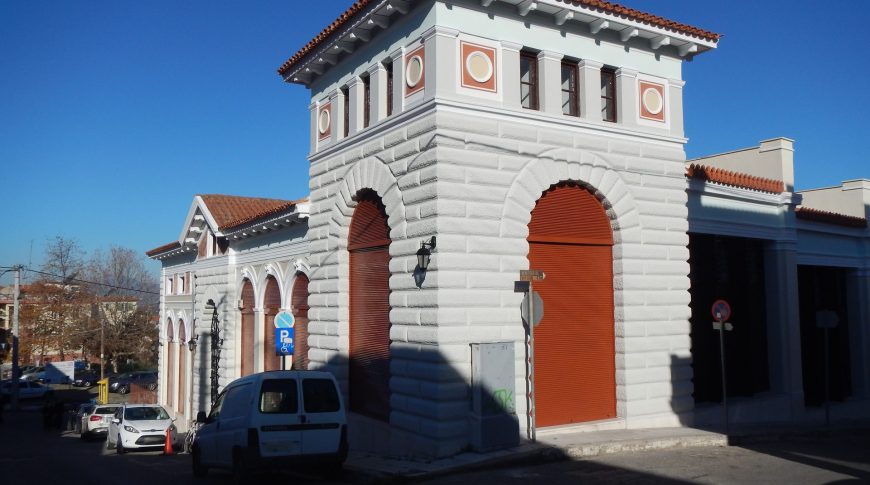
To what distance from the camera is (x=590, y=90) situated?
1391 centimetres

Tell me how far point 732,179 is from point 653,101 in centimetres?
435

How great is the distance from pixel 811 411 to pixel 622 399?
31.6ft

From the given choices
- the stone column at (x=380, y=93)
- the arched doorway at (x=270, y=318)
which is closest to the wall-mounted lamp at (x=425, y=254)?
the stone column at (x=380, y=93)

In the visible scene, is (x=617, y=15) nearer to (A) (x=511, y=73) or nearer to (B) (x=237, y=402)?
(A) (x=511, y=73)

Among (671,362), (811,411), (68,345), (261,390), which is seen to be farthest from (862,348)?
(68,345)

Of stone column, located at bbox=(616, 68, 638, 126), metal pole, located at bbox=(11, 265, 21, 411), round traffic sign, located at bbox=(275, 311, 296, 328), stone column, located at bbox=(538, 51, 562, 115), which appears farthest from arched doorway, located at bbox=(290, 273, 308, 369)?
metal pole, located at bbox=(11, 265, 21, 411)

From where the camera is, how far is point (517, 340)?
12648mm

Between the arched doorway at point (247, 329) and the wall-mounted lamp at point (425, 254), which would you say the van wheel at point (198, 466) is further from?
the arched doorway at point (247, 329)

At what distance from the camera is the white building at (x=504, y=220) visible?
12211mm

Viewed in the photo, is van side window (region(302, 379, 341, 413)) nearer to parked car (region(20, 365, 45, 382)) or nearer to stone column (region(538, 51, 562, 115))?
stone column (region(538, 51, 562, 115))

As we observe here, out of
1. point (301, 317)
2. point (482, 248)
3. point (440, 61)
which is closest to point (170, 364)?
point (301, 317)

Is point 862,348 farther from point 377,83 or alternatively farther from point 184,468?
point 184,468

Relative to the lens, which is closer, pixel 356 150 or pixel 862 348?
pixel 356 150

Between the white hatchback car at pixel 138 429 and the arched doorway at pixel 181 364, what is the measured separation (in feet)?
28.2
